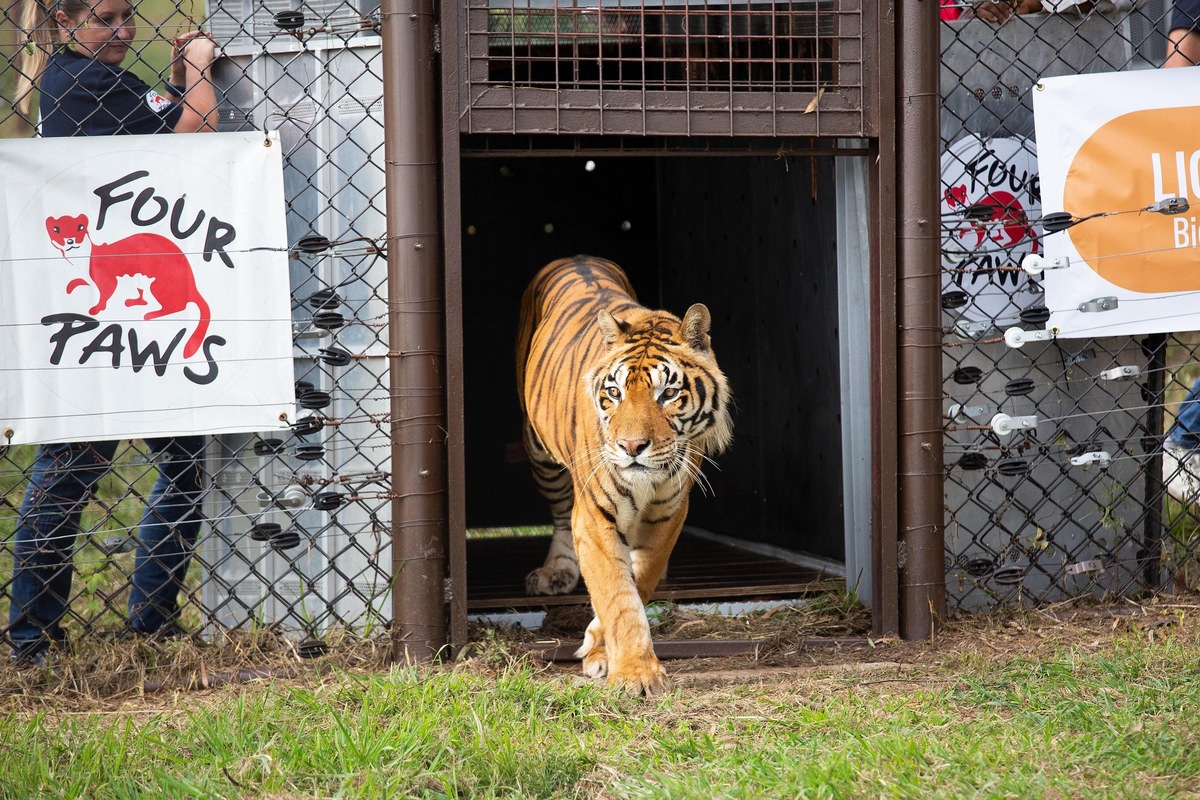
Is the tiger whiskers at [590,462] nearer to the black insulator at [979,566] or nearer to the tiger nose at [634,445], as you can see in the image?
the tiger nose at [634,445]

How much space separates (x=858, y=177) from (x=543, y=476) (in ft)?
6.28

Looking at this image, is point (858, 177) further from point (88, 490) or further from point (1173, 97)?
point (88, 490)

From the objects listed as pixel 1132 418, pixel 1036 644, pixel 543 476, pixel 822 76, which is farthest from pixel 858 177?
pixel 543 476

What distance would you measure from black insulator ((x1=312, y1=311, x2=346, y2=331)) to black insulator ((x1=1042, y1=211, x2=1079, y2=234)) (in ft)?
7.36

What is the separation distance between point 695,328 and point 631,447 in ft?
1.67

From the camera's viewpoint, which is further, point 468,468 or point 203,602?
point 468,468

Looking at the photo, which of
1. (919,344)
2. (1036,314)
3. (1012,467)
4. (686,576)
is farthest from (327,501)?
(1036,314)

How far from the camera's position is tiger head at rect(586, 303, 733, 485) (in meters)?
3.18

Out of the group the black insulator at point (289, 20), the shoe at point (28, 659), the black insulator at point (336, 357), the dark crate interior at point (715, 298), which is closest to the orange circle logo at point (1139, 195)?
the dark crate interior at point (715, 298)

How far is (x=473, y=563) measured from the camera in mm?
5391

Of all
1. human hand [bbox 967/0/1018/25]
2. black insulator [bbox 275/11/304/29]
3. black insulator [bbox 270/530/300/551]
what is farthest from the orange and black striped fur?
human hand [bbox 967/0/1018/25]

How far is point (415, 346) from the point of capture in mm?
3260

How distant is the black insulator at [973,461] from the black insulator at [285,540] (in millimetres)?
2100

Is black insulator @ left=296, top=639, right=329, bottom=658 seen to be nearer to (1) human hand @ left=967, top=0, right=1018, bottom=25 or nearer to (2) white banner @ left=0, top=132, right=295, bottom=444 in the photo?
(2) white banner @ left=0, top=132, right=295, bottom=444
